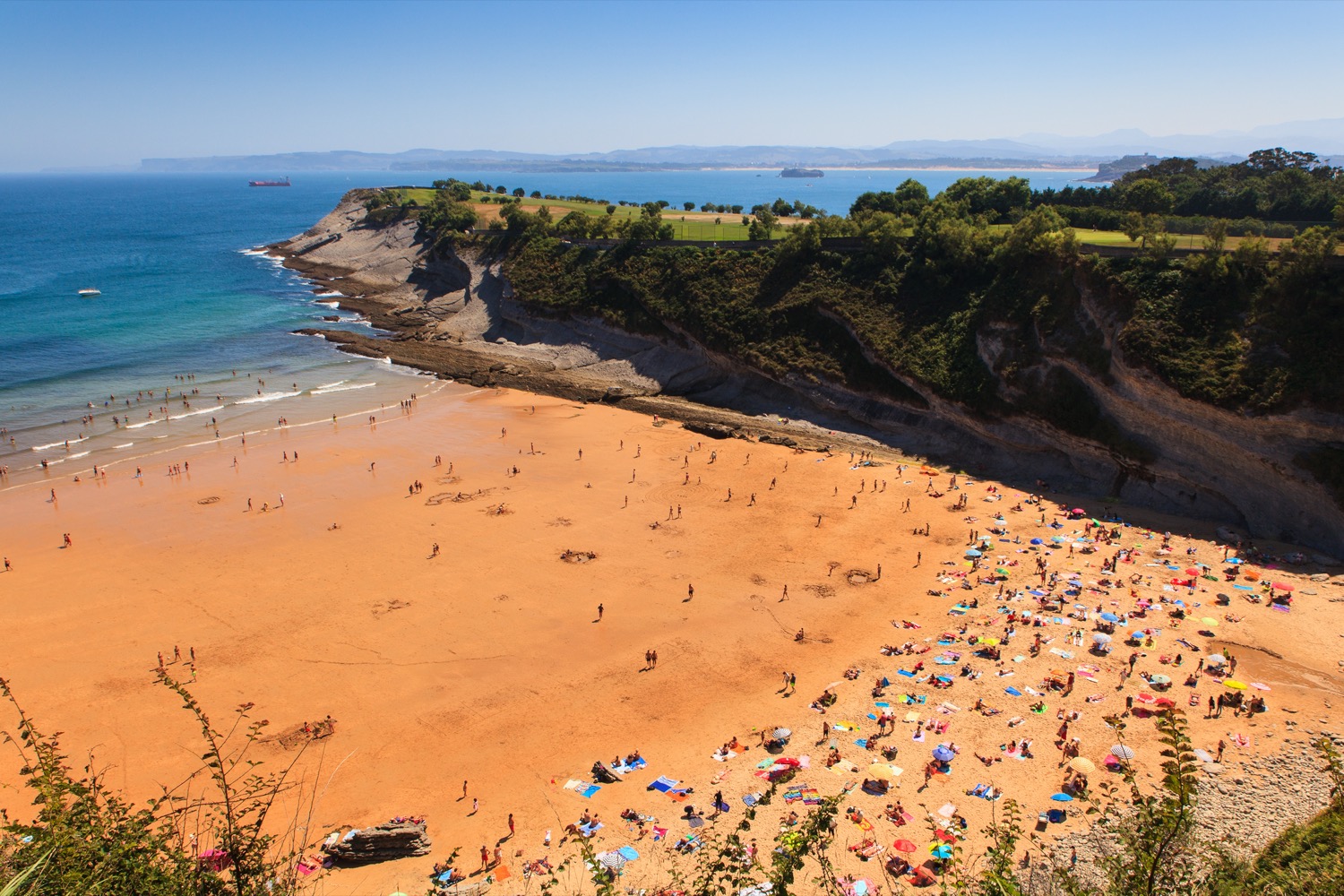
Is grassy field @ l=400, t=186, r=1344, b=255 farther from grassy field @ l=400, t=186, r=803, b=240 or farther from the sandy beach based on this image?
the sandy beach

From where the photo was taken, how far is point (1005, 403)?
1901 inches

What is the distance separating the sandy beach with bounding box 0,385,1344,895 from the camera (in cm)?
2445

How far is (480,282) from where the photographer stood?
83000 mm

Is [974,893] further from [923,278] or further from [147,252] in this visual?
[147,252]

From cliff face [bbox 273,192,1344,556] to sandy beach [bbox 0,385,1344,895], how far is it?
340 cm

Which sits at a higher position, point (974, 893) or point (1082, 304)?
point (1082, 304)

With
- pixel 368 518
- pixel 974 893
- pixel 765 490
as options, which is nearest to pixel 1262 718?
pixel 974 893

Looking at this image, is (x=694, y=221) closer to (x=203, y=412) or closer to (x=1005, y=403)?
(x=1005, y=403)

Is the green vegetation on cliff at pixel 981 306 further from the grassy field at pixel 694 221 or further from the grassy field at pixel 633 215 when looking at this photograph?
the grassy field at pixel 633 215

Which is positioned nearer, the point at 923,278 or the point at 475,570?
the point at 475,570

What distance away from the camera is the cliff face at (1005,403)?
39000mm

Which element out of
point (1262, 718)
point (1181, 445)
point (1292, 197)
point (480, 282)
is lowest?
point (1262, 718)

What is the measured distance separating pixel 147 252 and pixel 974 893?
5857 inches

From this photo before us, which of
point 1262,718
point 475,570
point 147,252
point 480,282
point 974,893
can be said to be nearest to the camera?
point 974,893
